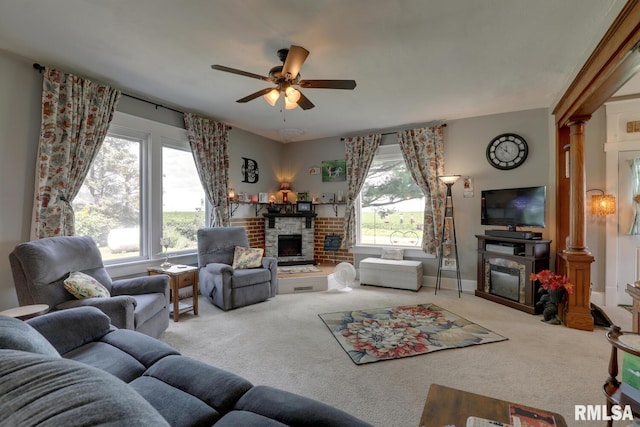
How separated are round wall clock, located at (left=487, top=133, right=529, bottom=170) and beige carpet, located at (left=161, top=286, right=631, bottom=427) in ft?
6.72

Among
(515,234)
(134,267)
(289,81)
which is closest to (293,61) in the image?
(289,81)

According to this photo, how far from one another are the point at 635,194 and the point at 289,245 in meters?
Answer: 4.95

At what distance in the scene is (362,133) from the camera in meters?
5.42

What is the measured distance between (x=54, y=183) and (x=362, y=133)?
4.34 metres

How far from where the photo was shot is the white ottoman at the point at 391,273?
4.62m

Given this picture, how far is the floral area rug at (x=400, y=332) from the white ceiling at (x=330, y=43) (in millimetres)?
2647

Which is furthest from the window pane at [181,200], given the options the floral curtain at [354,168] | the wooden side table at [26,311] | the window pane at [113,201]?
the floral curtain at [354,168]

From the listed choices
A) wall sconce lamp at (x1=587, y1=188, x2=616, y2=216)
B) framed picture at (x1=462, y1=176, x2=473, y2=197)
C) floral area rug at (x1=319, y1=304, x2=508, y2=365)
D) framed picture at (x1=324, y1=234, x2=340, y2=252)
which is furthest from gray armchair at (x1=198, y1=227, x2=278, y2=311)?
wall sconce lamp at (x1=587, y1=188, x2=616, y2=216)

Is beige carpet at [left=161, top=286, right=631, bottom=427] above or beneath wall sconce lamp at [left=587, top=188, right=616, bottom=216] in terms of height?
beneath

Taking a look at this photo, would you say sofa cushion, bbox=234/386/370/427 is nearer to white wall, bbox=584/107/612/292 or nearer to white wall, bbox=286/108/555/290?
white wall, bbox=286/108/555/290

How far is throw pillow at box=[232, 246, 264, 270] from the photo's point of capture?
414 cm

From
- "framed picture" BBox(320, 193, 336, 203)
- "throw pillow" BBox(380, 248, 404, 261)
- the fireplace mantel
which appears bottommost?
"throw pillow" BBox(380, 248, 404, 261)

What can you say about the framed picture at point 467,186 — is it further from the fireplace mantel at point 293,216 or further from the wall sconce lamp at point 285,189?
the wall sconce lamp at point 285,189

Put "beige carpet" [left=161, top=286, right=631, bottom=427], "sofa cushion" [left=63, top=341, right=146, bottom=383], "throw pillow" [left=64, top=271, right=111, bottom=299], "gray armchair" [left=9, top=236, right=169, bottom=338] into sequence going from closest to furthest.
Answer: "sofa cushion" [left=63, top=341, right=146, bottom=383] → "beige carpet" [left=161, top=286, right=631, bottom=427] → "gray armchair" [left=9, top=236, right=169, bottom=338] → "throw pillow" [left=64, top=271, right=111, bottom=299]
